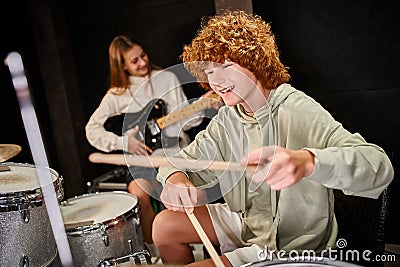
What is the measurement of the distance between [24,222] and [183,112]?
0.84 m

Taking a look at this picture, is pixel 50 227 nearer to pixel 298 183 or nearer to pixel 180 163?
pixel 180 163

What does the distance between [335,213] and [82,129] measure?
151cm

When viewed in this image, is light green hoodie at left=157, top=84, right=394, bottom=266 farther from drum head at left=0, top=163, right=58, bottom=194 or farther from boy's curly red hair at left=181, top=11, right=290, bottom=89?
drum head at left=0, top=163, right=58, bottom=194

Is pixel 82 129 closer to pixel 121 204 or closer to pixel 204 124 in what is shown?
pixel 121 204

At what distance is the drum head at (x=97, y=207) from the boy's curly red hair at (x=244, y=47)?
816 mm

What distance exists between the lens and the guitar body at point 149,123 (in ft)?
7.34

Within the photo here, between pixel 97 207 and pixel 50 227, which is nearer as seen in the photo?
pixel 50 227

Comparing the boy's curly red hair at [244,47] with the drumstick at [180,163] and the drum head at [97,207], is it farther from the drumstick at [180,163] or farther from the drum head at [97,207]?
the drum head at [97,207]

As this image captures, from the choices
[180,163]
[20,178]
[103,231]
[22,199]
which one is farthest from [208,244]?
[20,178]

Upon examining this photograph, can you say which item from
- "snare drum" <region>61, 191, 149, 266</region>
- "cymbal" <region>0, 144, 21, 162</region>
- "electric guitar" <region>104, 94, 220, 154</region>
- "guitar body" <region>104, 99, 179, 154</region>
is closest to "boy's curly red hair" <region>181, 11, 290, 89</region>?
"electric guitar" <region>104, 94, 220, 154</region>

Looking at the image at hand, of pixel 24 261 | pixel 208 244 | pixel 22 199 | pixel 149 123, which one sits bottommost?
pixel 24 261

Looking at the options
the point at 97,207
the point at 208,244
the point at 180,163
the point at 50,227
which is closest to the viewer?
the point at 208,244

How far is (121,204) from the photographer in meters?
2.21

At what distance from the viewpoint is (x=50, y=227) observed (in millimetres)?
2080
